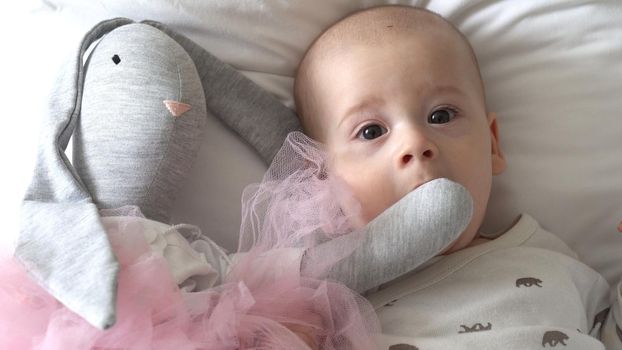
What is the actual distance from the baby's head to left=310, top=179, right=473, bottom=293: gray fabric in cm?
9

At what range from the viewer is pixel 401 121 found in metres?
1.06

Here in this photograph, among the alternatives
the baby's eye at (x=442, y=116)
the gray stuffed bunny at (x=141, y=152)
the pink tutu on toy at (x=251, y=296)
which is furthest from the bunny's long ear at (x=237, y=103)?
the baby's eye at (x=442, y=116)

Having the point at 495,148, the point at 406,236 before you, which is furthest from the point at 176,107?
the point at 495,148

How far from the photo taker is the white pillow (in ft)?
3.94

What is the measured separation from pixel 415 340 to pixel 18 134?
70 cm

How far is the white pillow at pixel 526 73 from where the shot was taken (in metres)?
1.20

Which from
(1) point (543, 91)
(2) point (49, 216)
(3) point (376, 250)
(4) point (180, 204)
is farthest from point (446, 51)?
(2) point (49, 216)

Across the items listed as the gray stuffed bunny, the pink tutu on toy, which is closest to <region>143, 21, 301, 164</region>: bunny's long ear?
the gray stuffed bunny

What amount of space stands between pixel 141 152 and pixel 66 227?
188 mm

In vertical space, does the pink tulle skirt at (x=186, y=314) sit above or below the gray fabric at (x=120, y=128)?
below

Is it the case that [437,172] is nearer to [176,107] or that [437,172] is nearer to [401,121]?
[401,121]

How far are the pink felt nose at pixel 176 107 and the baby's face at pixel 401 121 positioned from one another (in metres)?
0.22

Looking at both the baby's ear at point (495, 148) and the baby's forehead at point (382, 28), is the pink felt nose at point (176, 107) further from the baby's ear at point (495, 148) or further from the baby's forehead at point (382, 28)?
the baby's ear at point (495, 148)

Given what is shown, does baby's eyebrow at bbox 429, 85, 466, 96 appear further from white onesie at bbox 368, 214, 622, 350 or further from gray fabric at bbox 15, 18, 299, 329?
gray fabric at bbox 15, 18, 299, 329
